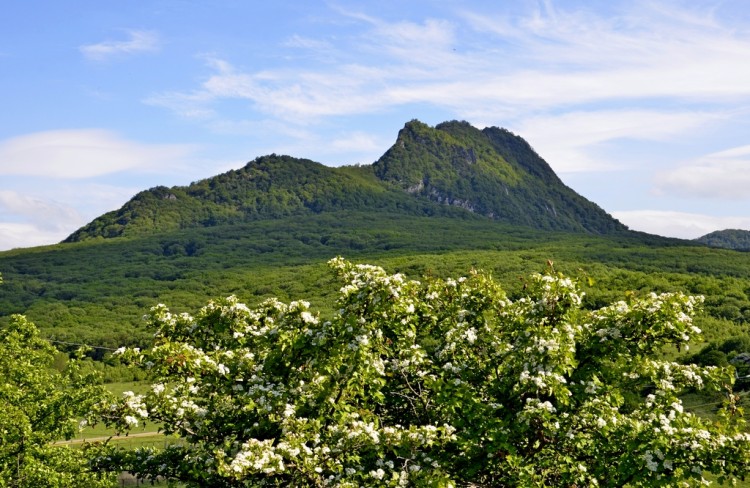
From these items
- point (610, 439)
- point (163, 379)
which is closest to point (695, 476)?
point (610, 439)

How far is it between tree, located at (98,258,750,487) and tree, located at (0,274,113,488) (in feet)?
48.8

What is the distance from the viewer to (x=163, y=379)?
1912 centimetres

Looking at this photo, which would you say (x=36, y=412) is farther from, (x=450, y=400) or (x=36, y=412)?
(x=450, y=400)

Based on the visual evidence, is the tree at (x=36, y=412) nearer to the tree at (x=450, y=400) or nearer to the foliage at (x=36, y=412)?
the foliage at (x=36, y=412)

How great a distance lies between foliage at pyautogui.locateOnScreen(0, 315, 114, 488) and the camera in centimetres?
3166

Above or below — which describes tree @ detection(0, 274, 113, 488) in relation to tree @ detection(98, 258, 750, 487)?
below

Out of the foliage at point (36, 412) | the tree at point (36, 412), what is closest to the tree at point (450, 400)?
the tree at point (36, 412)

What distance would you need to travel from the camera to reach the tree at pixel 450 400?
15.0 meters

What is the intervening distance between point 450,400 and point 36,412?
2786 cm

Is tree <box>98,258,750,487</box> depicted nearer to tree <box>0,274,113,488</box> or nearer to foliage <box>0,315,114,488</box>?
tree <box>0,274,113,488</box>

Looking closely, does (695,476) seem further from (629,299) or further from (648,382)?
(629,299)

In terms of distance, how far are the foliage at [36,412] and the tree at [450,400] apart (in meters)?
15.0

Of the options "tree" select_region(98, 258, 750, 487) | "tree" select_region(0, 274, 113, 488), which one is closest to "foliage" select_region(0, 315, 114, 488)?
"tree" select_region(0, 274, 113, 488)

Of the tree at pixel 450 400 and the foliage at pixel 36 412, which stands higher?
the tree at pixel 450 400
